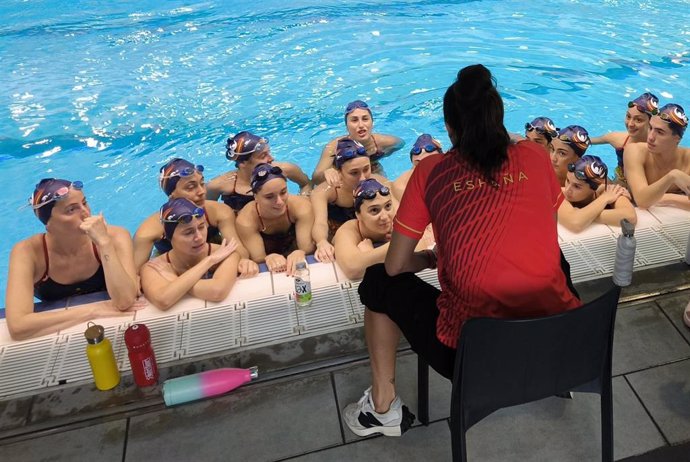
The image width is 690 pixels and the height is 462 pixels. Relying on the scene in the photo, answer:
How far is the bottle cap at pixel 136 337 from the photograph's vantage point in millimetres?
2988

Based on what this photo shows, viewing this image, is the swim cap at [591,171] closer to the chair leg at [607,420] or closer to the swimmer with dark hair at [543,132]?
the swimmer with dark hair at [543,132]

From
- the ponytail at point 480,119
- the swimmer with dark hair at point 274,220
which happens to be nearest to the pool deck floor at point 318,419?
the swimmer with dark hair at point 274,220

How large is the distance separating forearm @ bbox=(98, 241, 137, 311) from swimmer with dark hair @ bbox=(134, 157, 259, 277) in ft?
2.20

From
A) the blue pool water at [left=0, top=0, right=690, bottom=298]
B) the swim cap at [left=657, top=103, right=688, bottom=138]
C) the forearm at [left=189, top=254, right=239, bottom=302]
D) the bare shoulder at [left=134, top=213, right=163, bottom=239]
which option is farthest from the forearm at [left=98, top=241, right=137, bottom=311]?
the swim cap at [left=657, top=103, right=688, bottom=138]

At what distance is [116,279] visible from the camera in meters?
3.58

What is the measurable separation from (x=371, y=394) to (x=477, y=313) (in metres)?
0.83

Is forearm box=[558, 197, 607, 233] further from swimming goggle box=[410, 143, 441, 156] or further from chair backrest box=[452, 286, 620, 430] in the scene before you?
chair backrest box=[452, 286, 620, 430]

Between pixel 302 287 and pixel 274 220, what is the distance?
1.36m

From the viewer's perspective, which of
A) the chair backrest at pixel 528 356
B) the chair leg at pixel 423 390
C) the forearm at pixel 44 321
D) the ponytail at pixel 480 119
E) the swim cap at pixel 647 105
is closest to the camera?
the chair backrest at pixel 528 356

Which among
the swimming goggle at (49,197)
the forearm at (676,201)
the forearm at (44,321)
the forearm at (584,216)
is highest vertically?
the swimming goggle at (49,197)

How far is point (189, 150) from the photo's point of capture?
806cm

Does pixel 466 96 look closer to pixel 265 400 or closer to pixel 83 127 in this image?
pixel 265 400

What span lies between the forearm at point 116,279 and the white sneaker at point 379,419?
5.54ft

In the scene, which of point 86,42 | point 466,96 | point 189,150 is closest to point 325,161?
point 189,150
